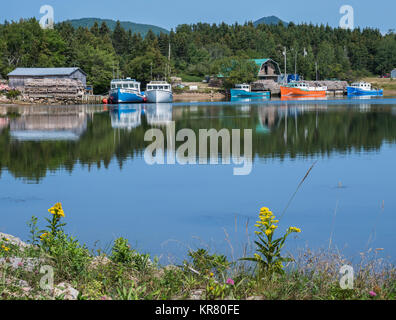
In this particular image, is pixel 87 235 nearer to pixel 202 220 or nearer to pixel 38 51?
pixel 202 220

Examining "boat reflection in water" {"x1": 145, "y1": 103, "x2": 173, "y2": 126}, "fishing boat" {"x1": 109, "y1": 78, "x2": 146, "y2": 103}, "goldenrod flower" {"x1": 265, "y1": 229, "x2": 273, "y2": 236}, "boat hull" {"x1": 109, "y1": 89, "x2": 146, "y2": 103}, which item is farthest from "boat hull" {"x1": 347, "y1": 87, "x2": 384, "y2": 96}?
"goldenrod flower" {"x1": 265, "y1": 229, "x2": 273, "y2": 236}

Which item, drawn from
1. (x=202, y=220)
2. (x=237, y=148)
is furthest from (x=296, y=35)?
(x=202, y=220)

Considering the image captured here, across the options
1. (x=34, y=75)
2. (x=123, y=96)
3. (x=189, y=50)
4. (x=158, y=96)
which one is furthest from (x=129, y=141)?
(x=189, y=50)

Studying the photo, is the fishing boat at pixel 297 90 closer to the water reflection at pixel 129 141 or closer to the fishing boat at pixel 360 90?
the fishing boat at pixel 360 90

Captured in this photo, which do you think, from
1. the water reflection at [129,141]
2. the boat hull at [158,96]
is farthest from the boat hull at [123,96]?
the water reflection at [129,141]

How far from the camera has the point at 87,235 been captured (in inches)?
413

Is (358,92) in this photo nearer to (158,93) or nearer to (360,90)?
(360,90)

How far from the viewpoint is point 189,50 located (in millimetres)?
123938

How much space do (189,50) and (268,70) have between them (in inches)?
680

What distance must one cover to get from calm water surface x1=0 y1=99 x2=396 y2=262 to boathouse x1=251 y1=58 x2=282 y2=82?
302 feet

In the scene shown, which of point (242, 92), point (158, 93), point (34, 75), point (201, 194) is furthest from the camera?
point (242, 92)

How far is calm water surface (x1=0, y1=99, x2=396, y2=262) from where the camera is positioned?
10359mm

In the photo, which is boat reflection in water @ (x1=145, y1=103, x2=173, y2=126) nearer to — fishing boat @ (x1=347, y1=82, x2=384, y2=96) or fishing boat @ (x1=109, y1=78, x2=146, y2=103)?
fishing boat @ (x1=109, y1=78, x2=146, y2=103)

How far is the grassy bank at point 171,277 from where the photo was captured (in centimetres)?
614
